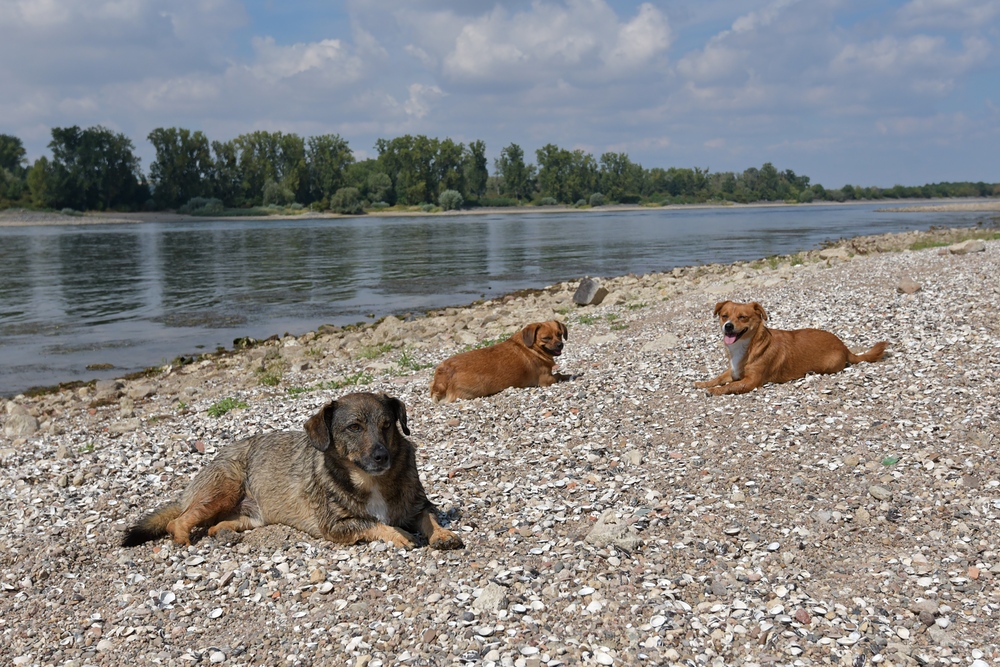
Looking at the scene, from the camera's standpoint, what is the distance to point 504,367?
40.9 ft

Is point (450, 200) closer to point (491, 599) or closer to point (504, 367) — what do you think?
point (504, 367)

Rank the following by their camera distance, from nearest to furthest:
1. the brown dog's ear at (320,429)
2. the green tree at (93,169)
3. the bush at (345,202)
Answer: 1. the brown dog's ear at (320,429)
2. the green tree at (93,169)
3. the bush at (345,202)

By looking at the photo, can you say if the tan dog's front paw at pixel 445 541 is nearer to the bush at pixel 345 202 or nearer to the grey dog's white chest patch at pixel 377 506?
the grey dog's white chest patch at pixel 377 506

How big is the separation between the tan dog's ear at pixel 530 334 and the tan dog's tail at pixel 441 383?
53.7 inches

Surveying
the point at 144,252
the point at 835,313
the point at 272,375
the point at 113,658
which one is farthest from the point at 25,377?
Result: the point at 144,252

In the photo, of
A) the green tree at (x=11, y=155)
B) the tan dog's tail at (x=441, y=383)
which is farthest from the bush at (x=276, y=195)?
the tan dog's tail at (x=441, y=383)

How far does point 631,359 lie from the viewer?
13.8 meters

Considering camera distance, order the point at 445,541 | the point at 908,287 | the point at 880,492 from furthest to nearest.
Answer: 1. the point at 908,287
2. the point at 880,492
3. the point at 445,541

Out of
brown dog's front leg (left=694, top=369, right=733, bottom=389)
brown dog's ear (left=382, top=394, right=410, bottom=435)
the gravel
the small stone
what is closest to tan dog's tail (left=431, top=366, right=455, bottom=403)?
the gravel

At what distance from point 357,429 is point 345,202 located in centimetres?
15943

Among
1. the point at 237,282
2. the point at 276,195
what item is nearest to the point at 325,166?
the point at 276,195

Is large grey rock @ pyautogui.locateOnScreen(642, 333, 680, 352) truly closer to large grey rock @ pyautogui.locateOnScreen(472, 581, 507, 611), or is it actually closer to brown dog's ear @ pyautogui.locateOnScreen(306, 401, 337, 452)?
brown dog's ear @ pyautogui.locateOnScreen(306, 401, 337, 452)

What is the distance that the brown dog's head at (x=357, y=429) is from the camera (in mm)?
6598

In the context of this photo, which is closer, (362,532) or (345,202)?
(362,532)
